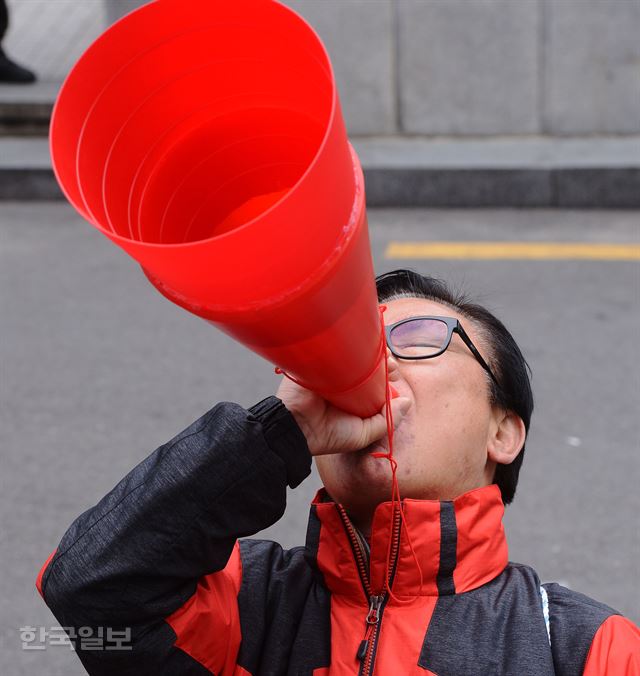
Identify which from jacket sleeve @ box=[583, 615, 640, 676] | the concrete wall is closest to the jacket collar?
jacket sleeve @ box=[583, 615, 640, 676]

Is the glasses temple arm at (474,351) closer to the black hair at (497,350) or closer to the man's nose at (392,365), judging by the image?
the black hair at (497,350)

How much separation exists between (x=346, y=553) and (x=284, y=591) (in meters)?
0.16

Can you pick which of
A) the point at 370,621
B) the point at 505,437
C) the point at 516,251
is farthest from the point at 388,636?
the point at 516,251

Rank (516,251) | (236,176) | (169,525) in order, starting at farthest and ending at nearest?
(516,251) → (169,525) → (236,176)

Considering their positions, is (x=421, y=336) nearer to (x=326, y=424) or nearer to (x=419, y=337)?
→ (x=419, y=337)

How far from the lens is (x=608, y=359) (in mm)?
4828

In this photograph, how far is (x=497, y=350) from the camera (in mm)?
2125

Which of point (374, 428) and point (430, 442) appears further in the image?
point (430, 442)

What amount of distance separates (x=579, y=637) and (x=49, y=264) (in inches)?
190

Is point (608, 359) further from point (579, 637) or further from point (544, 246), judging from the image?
point (579, 637)

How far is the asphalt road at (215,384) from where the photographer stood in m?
3.72

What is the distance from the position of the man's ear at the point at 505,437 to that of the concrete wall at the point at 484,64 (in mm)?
5306

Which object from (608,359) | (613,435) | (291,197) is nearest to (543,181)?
(608,359)

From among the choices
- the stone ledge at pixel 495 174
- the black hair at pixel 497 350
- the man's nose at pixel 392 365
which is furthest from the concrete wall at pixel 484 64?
the man's nose at pixel 392 365
